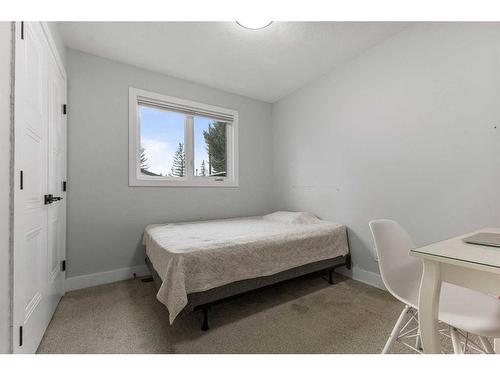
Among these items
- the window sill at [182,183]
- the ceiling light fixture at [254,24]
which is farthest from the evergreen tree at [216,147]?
the ceiling light fixture at [254,24]

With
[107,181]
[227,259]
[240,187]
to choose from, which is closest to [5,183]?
[227,259]

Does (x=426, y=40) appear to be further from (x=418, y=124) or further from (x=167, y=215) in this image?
(x=167, y=215)

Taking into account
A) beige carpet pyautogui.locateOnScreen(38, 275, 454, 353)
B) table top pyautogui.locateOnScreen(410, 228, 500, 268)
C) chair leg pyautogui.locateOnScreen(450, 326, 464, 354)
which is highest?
table top pyautogui.locateOnScreen(410, 228, 500, 268)

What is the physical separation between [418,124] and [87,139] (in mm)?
3169

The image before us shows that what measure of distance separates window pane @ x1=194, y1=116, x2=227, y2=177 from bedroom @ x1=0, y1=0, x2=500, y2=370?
3 centimetres

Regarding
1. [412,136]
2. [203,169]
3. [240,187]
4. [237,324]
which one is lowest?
[237,324]

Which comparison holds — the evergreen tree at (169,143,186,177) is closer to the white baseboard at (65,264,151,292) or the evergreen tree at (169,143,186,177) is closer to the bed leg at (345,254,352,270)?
the white baseboard at (65,264,151,292)

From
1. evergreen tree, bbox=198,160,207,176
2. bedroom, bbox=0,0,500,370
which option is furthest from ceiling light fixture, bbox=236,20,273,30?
evergreen tree, bbox=198,160,207,176

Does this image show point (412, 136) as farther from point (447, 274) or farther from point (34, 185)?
point (34, 185)

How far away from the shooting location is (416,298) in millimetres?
1024

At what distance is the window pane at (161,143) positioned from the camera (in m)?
2.68

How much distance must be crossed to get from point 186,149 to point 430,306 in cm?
275

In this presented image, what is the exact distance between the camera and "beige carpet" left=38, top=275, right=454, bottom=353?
1329mm

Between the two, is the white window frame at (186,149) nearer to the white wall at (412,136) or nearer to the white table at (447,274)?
the white wall at (412,136)
